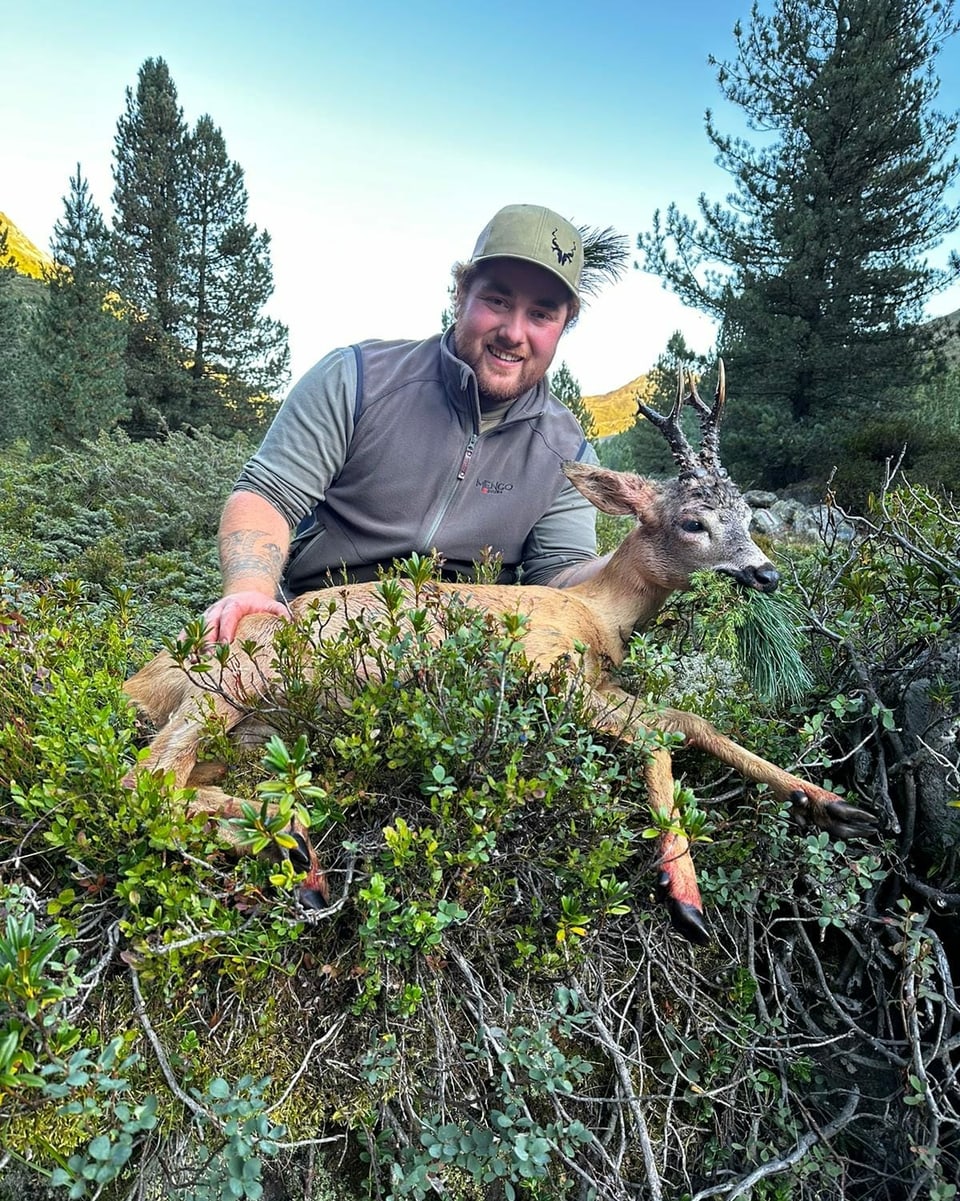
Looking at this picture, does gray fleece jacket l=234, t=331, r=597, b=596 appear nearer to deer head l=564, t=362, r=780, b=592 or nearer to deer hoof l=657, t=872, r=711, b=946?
deer head l=564, t=362, r=780, b=592

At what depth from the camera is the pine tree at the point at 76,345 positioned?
78.8ft

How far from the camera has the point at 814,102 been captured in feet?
70.3

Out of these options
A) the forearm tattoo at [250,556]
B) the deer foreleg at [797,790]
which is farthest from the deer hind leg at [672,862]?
the forearm tattoo at [250,556]

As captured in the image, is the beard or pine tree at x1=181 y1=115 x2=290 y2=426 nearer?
the beard

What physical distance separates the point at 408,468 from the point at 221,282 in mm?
32410

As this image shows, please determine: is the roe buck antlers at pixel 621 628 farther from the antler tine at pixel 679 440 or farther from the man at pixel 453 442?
the man at pixel 453 442

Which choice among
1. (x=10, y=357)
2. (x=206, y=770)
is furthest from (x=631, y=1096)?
(x=10, y=357)

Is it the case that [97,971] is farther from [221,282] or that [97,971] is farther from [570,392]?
[221,282]

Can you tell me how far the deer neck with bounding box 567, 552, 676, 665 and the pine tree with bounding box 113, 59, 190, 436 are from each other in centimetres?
3103

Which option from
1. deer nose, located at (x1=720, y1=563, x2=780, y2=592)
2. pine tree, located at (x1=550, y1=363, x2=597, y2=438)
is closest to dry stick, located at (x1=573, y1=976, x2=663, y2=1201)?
deer nose, located at (x1=720, y1=563, x2=780, y2=592)

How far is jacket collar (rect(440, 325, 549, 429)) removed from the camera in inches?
173

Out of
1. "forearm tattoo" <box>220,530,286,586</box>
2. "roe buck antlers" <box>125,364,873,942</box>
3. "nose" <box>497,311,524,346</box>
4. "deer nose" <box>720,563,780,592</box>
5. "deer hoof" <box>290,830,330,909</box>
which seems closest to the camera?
"deer hoof" <box>290,830,330,909</box>

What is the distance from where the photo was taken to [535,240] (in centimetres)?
415

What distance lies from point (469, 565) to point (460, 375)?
116 cm
